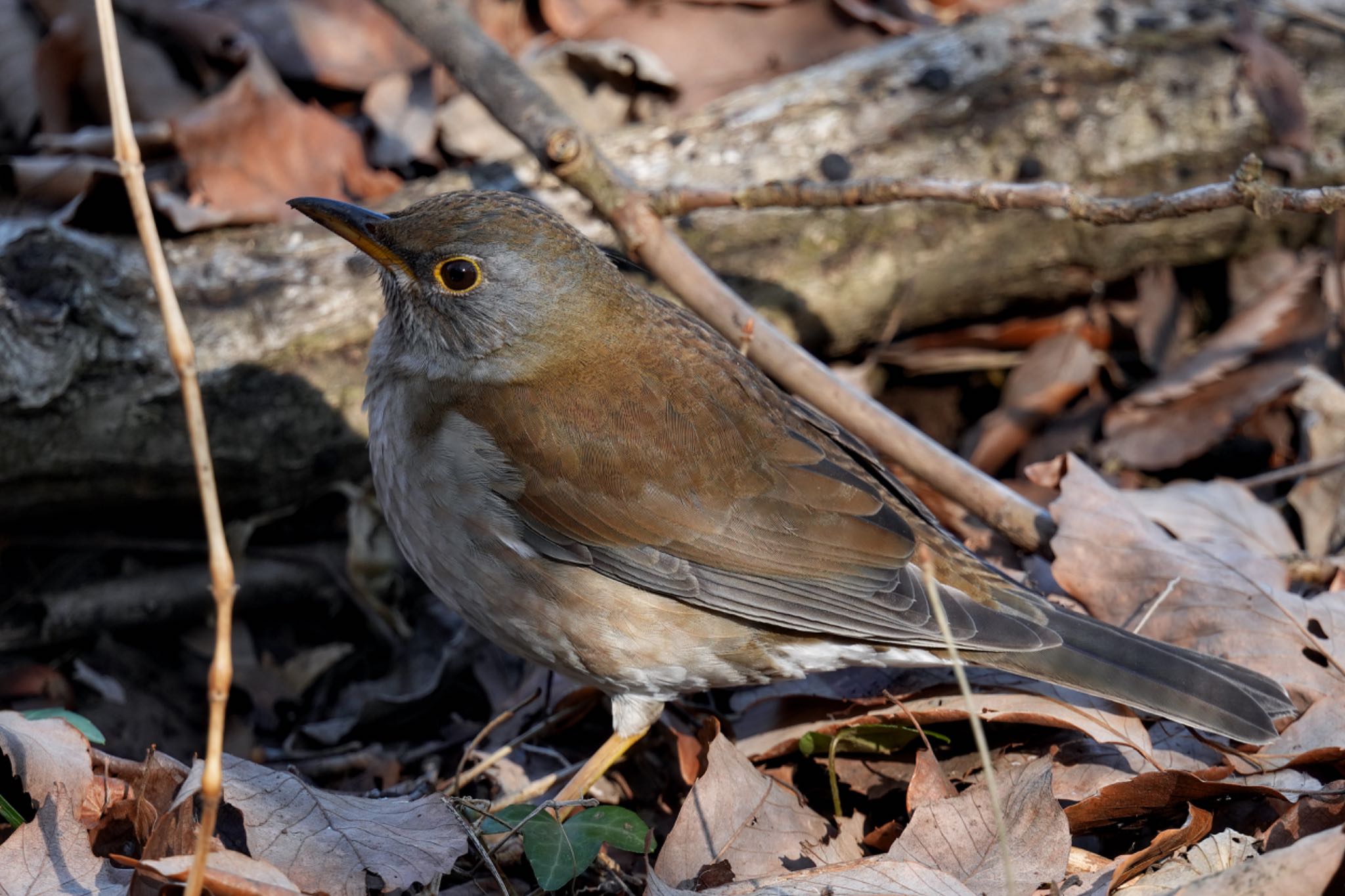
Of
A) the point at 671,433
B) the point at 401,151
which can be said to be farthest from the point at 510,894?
the point at 401,151

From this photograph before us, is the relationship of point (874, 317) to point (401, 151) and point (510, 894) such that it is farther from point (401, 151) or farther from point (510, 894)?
point (510, 894)

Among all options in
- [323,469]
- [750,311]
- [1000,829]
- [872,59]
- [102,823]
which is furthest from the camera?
[872,59]

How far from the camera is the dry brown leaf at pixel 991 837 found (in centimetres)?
311

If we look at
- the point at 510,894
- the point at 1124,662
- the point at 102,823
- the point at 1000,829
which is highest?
the point at 1000,829

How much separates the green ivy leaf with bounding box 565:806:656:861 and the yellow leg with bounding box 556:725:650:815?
455 millimetres

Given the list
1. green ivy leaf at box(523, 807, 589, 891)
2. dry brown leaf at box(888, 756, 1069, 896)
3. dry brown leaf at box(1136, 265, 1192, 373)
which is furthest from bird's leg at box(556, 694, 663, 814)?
dry brown leaf at box(1136, 265, 1192, 373)

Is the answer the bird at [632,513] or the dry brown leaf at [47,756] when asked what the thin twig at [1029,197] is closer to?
the bird at [632,513]

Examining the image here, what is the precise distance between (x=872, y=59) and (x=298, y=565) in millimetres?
3395

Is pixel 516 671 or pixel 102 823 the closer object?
pixel 102 823

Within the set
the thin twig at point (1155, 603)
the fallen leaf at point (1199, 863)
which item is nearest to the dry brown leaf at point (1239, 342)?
the thin twig at point (1155, 603)

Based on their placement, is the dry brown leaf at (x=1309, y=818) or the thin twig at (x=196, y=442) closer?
the thin twig at (x=196, y=442)

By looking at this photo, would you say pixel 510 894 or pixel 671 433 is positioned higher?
pixel 671 433

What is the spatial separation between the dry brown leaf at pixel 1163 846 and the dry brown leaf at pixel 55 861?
2.54 m

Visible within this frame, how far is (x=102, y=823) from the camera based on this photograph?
3.23 metres
